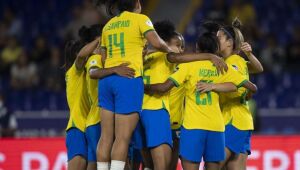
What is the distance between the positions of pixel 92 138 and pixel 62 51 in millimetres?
9777

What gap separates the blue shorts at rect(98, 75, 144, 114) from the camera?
9.06m

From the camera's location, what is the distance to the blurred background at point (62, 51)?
16.8 m

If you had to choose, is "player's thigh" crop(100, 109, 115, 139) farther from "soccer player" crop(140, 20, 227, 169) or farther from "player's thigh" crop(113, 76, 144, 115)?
"soccer player" crop(140, 20, 227, 169)

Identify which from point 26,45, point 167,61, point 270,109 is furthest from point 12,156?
point 26,45

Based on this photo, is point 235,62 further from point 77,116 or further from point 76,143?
point 76,143

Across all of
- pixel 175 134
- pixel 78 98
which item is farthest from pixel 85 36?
pixel 175 134

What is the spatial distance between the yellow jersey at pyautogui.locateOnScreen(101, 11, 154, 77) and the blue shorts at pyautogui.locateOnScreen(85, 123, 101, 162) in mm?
802

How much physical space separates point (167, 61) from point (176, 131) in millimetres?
817

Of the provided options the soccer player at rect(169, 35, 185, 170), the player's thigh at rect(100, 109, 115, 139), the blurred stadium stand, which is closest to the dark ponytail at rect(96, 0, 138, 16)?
the soccer player at rect(169, 35, 185, 170)

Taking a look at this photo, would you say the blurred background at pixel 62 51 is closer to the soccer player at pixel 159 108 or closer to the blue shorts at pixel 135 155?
the blue shorts at pixel 135 155

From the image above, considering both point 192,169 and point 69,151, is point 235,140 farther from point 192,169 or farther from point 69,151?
point 69,151

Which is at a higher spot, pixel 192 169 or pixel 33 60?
pixel 33 60

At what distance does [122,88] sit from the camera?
907 centimetres

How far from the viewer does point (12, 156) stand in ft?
43.3
